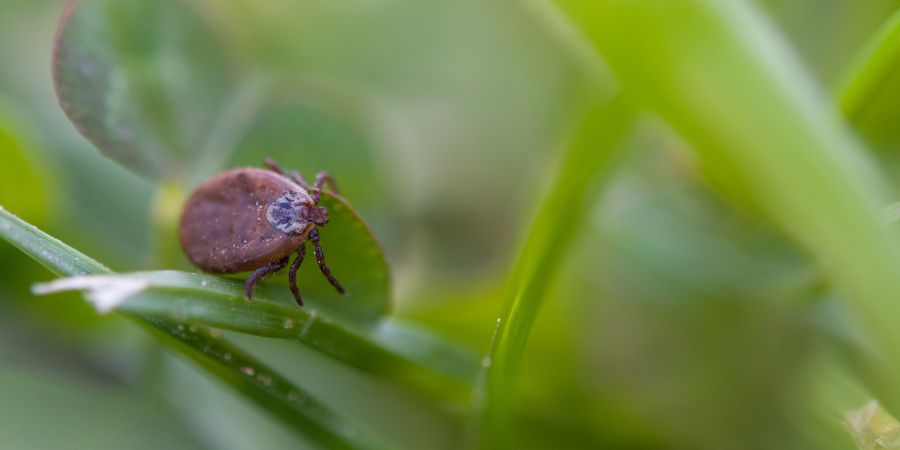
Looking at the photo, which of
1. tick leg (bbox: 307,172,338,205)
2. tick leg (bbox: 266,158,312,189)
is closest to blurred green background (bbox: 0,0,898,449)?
tick leg (bbox: 266,158,312,189)

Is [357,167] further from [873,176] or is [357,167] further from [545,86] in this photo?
[873,176]

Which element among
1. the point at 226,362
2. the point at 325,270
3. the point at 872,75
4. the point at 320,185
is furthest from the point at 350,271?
the point at 872,75

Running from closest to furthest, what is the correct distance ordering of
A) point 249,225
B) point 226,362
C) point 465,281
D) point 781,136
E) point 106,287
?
point 106,287, point 781,136, point 226,362, point 249,225, point 465,281

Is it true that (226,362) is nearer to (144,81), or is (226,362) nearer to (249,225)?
(249,225)

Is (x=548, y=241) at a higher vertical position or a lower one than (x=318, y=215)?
higher

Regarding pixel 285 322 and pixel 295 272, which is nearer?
pixel 285 322

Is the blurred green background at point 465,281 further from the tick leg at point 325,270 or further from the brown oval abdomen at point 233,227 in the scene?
the tick leg at point 325,270

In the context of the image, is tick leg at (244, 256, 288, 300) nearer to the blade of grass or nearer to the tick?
the tick
